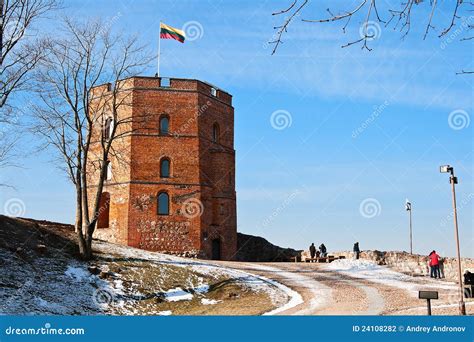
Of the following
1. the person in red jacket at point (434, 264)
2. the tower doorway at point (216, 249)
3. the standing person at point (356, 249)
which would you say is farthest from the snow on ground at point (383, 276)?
the tower doorway at point (216, 249)

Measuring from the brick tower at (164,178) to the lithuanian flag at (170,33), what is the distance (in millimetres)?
2534

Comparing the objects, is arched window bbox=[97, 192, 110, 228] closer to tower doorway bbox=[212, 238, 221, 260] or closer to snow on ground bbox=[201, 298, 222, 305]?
tower doorway bbox=[212, 238, 221, 260]

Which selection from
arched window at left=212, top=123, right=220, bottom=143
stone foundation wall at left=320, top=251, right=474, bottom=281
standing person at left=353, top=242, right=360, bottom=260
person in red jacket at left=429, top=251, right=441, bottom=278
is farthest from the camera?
arched window at left=212, top=123, right=220, bottom=143

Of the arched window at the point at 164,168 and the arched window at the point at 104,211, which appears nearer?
the arched window at the point at 164,168

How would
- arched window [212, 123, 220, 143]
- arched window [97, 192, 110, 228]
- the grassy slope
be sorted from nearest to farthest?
1. the grassy slope
2. arched window [97, 192, 110, 228]
3. arched window [212, 123, 220, 143]

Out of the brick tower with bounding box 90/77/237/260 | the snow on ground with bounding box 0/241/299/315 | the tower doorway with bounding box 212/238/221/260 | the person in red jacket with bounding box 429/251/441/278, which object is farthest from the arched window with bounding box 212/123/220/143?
the person in red jacket with bounding box 429/251/441/278

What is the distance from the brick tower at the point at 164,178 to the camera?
31.6 m

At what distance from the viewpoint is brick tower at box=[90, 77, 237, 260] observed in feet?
104

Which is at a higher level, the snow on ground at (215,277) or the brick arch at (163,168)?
the brick arch at (163,168)

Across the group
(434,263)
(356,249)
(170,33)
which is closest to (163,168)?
(170,33)

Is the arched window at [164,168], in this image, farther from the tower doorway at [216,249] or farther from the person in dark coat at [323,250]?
the person in dark coat at [323,250]

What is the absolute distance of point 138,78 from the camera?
32.3 metres

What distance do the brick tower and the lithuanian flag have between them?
2534 millimetres

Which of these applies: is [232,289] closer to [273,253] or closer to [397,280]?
[397,280]
